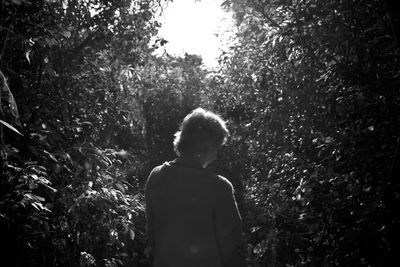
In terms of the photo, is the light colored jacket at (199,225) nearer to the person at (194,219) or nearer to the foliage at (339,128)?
the person at (194,219)

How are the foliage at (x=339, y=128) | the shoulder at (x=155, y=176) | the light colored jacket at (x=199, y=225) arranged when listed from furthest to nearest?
the foliage at (x=339, y=128)
the shoulder at (x=155, y=176)
the light colored jacket at (x=199, y=225)

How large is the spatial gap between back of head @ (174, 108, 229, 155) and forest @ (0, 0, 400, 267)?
95cm

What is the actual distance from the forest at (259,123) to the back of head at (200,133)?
946mm

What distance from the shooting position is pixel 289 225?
6176mm

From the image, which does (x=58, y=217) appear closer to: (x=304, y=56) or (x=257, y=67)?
(x=304, y=56)

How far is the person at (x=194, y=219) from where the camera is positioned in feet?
8.11

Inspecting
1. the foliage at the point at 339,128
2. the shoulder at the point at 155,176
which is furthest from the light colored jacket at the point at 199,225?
the foliage at the point at 339,128

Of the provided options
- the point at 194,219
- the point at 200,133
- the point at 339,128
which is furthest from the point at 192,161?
the point at 339,128

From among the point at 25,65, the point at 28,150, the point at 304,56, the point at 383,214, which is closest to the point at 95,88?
the point at 25,65

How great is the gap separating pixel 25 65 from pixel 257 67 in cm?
357

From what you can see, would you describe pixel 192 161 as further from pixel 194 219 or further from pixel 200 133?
pixel 194 219

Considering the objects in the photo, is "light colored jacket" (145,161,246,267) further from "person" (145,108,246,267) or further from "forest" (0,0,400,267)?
"forest" (0,0,400,267)

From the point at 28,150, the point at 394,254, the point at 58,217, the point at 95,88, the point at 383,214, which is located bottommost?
the point at 394,254

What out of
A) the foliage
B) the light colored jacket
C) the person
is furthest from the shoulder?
the foliage
